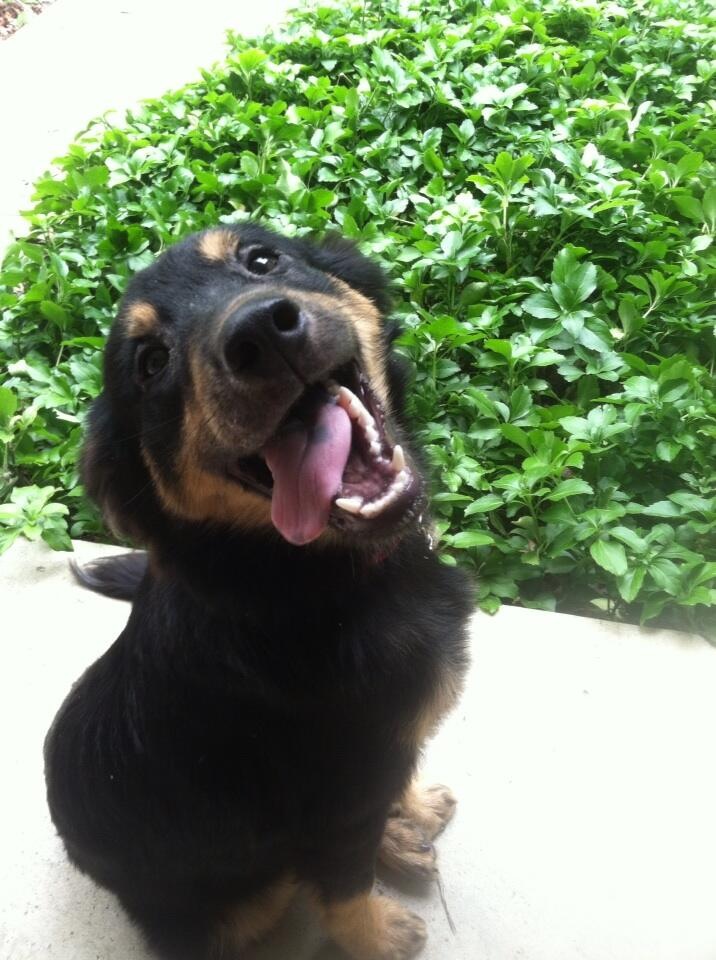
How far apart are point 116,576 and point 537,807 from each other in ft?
5.35

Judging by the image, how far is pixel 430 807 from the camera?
2461mm

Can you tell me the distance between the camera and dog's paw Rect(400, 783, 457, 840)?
2436 millimetres

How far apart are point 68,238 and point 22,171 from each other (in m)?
1.62

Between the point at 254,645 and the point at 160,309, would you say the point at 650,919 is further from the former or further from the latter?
the point at 160,309

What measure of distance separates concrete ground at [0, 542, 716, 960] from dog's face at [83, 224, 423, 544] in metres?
1.13

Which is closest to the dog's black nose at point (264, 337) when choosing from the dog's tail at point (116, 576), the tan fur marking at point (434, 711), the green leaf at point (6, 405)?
the tan fur marking at point (434, 711)

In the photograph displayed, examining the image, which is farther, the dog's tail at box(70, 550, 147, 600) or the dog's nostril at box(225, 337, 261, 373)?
the dog's tail at box(70, 550, 147, 600)

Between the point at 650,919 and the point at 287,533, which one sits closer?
the point at 287,533

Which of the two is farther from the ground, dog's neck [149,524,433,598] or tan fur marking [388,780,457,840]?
dog's neck [149,524,433,598]

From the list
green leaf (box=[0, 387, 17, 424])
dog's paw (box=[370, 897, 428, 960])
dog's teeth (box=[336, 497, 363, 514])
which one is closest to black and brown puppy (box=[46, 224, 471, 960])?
dog's teeth (box=[336, 497, 363, 514])

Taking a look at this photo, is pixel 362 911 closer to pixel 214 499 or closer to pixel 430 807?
pixel 430 807

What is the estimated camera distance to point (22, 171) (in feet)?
19.0

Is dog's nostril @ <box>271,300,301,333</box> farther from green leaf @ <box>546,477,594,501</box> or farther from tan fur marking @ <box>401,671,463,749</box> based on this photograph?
green leaf @ <box>546,477,594,501</box>

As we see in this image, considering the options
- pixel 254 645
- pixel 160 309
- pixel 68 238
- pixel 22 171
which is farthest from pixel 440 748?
pixel 22 171
